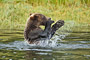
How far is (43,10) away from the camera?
16.3 m

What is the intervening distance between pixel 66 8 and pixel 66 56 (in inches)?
427

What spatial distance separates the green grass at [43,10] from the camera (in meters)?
14.8

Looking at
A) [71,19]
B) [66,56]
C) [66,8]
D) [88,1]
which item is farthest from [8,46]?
[88,1]

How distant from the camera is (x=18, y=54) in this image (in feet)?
21.7

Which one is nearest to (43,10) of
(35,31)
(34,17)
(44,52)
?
(34,17)

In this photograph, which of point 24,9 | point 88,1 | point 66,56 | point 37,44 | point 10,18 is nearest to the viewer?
point 66,56

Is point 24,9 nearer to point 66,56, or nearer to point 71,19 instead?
point 71,19

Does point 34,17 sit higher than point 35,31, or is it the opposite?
point 34,17

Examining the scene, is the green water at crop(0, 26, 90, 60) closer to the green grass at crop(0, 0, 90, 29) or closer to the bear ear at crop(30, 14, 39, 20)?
the bear ear at crop(30, 14, 39, 20)

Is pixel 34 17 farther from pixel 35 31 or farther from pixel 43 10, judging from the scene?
pixel 43 10

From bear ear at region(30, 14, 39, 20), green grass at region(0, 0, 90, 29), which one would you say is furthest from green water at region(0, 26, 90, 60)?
green grass at region(0, 0, 90, 29)

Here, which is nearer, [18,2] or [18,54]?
[18,54]

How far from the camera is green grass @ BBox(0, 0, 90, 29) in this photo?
14.8m

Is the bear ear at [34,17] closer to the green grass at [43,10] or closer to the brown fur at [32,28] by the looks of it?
the brown fur at [32,28]
